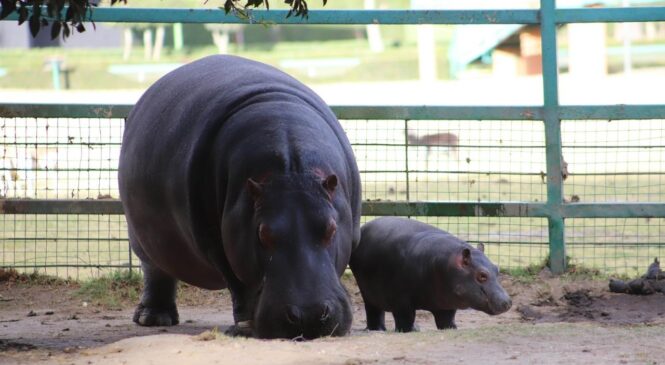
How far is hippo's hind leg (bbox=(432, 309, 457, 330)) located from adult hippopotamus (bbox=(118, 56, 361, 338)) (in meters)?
1.37

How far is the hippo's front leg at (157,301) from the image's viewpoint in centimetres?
691

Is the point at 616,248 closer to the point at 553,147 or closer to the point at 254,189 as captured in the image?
the point at 553,147

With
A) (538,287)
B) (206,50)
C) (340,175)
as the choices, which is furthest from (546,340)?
(206,50)

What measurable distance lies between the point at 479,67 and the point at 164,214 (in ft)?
88.3

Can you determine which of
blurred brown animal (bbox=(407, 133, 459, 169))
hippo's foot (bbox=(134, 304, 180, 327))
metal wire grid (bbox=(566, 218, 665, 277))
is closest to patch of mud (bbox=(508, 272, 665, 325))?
blurred brown animal (bbox=(407, 133, 459, 169))

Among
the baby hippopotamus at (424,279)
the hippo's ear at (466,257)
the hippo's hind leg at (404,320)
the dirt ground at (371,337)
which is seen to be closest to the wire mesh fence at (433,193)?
the dirt ground at (371,337)

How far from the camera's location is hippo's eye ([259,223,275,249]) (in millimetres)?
4816

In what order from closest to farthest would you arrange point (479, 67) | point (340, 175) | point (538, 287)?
point (340, 175)
point (538, 287)
point (479, 67)

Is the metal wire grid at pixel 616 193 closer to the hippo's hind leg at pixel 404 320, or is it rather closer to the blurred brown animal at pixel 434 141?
the blurred brown animal at pixel 434 141

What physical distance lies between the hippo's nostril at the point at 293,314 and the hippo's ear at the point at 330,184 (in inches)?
22.8

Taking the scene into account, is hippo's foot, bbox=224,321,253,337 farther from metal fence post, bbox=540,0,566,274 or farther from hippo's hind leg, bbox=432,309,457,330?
metal fence post, bbox=540,0,566,274

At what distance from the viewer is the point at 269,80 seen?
6020 millimetres

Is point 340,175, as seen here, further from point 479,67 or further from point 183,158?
point 479,67

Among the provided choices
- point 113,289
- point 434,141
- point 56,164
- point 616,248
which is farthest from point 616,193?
point 113,289
